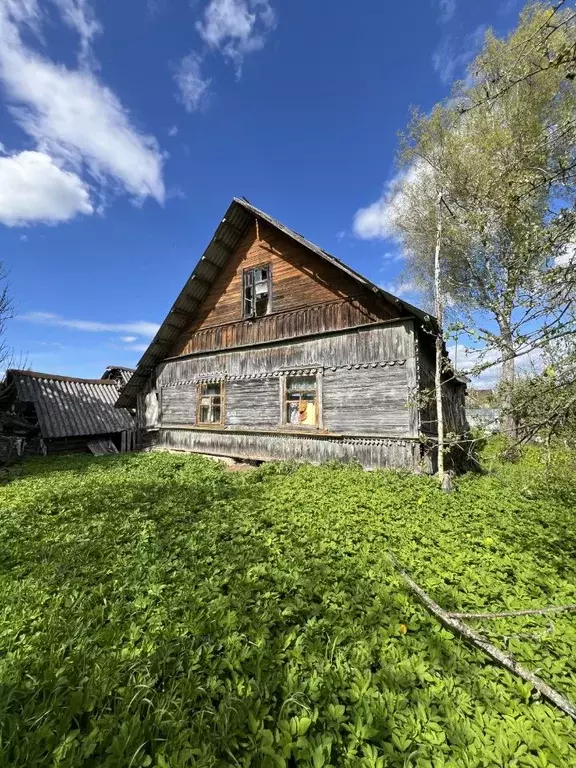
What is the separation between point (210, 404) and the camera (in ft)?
48.3

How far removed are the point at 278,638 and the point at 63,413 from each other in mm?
18044

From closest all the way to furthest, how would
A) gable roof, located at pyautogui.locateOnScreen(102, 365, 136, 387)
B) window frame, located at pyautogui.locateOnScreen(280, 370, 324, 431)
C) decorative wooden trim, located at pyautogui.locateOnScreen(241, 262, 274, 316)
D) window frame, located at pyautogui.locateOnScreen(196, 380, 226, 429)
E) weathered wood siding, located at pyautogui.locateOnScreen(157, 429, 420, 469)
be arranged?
weathered wood siding, located at pyautogui.locateOnScreen(157, 429, 420, 469)
window frame, located at pyautogui.locateOnScreen(280, 370, 324, 431)
decorative wooden trim, located at pyautogui.locateOnScreen(241, 262, 274, 316)
window frame, located at pyautogui.locateOnScreen(196, 380, 226, 429)
gable roof, located at pyautogui.locateOnScreen(102, 365, 136, 387)

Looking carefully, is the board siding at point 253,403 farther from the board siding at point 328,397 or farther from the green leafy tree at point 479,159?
the green leafy tree at point 479,159

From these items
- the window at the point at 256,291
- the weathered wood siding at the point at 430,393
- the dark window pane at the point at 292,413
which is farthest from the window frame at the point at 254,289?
the weathered wood siding at the point at 430,393

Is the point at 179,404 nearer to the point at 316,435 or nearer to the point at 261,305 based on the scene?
the point at 261,305

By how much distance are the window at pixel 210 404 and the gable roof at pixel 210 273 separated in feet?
10.3

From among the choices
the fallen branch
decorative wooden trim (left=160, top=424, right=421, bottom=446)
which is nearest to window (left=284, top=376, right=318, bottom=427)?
decorative wooden trim (left=160, top=424, right=421, bottom=446)

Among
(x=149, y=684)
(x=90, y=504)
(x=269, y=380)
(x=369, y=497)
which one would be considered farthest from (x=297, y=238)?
(x=149, y=684)

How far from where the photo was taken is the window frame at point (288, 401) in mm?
11188

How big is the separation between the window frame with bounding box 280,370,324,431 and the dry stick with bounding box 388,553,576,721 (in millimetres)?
7035

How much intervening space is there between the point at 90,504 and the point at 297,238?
970cm

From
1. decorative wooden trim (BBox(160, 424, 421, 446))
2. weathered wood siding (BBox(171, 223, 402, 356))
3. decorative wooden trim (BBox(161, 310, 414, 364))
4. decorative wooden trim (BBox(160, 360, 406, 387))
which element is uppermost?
weathered wood siding (BBox(171, 223, 402, 356))

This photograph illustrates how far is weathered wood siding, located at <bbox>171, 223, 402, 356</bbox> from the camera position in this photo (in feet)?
35.5

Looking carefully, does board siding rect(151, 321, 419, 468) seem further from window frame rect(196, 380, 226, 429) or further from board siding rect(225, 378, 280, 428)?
window frame rect(196, 380, 226, 429)
